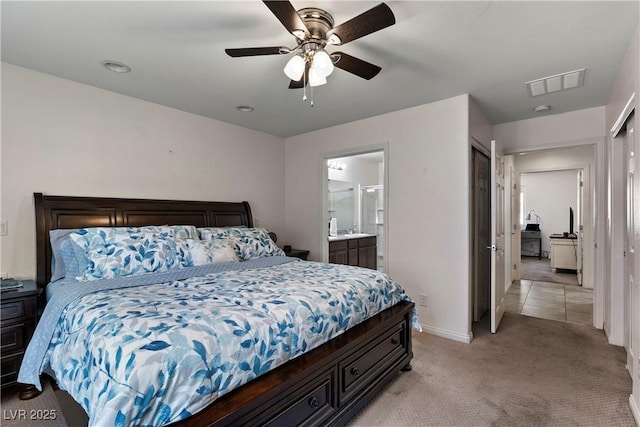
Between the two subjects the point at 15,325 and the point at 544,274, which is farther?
the point at 544,274

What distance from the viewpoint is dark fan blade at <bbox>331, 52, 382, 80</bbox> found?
1971mm

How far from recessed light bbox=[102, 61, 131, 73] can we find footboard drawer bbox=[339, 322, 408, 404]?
109 inches

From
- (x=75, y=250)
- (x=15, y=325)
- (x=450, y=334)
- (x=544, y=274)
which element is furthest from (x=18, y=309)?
(x=544, y=274)

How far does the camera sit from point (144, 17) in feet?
6.24

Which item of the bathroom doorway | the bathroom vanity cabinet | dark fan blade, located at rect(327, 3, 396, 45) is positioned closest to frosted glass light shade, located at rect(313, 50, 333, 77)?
dark fan blade, located at rect(327, 3, 396, 45)

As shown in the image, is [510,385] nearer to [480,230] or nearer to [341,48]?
[480,230]

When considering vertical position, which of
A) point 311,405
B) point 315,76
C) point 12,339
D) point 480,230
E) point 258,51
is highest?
point 258,51

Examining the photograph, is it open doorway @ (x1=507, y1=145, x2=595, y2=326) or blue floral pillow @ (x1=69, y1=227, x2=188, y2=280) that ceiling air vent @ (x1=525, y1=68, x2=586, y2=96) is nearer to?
open doorway @ (x1=507, y1=145, x2=595, y2=326)

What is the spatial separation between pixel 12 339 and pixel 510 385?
360cm

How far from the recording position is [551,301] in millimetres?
4566

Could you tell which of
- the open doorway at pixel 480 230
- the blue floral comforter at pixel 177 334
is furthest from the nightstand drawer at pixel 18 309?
the open doorway at pixel 480 230

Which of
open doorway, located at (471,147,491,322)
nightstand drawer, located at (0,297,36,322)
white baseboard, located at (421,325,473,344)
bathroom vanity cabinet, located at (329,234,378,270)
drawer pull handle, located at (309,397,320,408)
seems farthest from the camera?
bathroom vanity cabinet, located at (329,234,378,270)

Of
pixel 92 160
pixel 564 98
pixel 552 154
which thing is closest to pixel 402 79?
pixel 564 98

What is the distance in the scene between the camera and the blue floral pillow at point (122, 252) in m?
2.23
